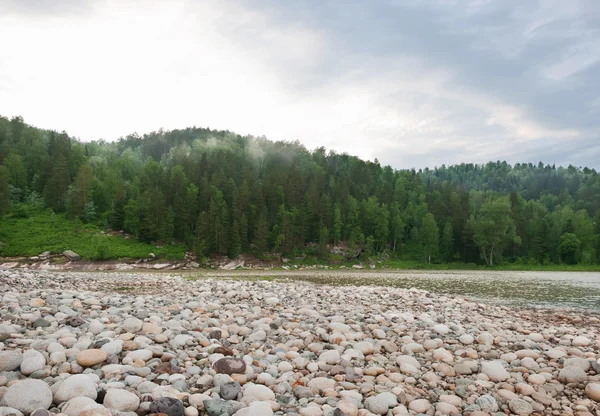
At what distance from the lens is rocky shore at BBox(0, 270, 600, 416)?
442cm

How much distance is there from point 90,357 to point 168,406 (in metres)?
2.01

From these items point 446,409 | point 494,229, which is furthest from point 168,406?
point 494,229

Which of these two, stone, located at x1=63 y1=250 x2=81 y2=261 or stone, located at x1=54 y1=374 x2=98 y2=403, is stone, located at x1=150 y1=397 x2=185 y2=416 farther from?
stone, located at x1=63 y1=250 x2=81 y2=261

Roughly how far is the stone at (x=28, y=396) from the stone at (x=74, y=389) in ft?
0.42

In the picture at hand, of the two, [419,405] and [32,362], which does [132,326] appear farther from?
[419,405]

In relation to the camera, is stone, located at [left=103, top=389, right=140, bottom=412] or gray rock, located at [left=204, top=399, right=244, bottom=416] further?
gray rock, located at [left=204, top=399, right=244, bottom=416]

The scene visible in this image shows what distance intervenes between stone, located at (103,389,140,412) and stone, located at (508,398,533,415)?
5178mm

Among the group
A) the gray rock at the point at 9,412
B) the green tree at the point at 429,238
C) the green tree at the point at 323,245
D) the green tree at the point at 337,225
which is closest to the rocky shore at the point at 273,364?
the gray rock at the point at 9,412

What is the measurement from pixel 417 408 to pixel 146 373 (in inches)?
158

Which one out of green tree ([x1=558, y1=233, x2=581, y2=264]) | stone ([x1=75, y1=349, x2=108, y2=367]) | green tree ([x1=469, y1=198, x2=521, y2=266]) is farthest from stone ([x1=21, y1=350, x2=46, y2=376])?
green tree ([x1=558, y1=233, x2=581, y2=264])

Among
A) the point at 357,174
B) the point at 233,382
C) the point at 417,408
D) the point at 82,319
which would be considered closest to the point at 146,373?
the point at 233,382

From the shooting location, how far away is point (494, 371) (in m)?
6.10

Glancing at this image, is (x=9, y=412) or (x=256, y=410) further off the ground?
(x=9, y=412)

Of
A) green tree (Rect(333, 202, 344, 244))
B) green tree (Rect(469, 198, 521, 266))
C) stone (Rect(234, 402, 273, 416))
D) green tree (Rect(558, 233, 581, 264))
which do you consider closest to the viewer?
stone (Rect(234, 402, 273, 416))
